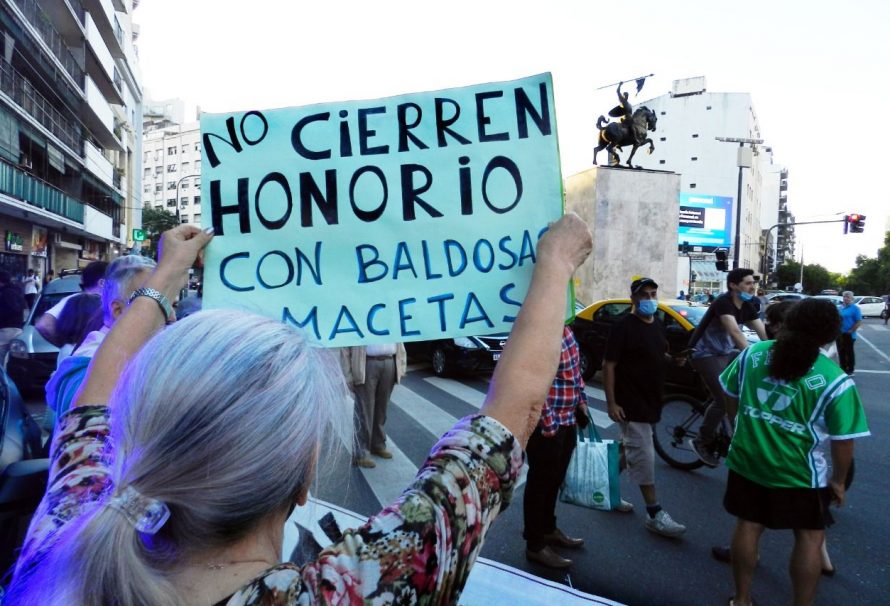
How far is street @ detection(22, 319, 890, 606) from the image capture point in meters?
3.45

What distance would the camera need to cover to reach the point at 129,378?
0.89 metres

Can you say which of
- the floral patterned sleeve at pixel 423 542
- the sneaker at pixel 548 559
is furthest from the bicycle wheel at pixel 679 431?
the floral patterned sleeve at pixel 423 542

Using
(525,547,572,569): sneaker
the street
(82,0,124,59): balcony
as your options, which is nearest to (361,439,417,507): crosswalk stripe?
the street

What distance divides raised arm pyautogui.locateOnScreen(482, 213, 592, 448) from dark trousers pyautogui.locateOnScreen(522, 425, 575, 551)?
2.47 metres

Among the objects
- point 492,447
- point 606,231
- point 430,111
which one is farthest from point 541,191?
point 606,231

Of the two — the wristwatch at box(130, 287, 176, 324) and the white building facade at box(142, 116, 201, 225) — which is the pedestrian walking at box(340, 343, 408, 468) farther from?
the white building facade at box(142, 116, 201, 225)

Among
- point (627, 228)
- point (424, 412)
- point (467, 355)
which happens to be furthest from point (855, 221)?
point (424, 412)

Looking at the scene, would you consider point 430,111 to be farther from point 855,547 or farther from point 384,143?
point 855,547

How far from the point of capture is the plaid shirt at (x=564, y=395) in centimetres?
356

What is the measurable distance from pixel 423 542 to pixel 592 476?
10.1 ft

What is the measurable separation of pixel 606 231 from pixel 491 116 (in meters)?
16.0

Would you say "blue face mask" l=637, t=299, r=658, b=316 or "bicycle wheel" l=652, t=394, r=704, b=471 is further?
"bicycle wheel" l=652, t=394, r=704, b=471

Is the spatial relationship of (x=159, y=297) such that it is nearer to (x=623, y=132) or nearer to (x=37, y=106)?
(x=623, y=132)

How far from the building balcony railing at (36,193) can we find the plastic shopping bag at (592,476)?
22.9 meters
